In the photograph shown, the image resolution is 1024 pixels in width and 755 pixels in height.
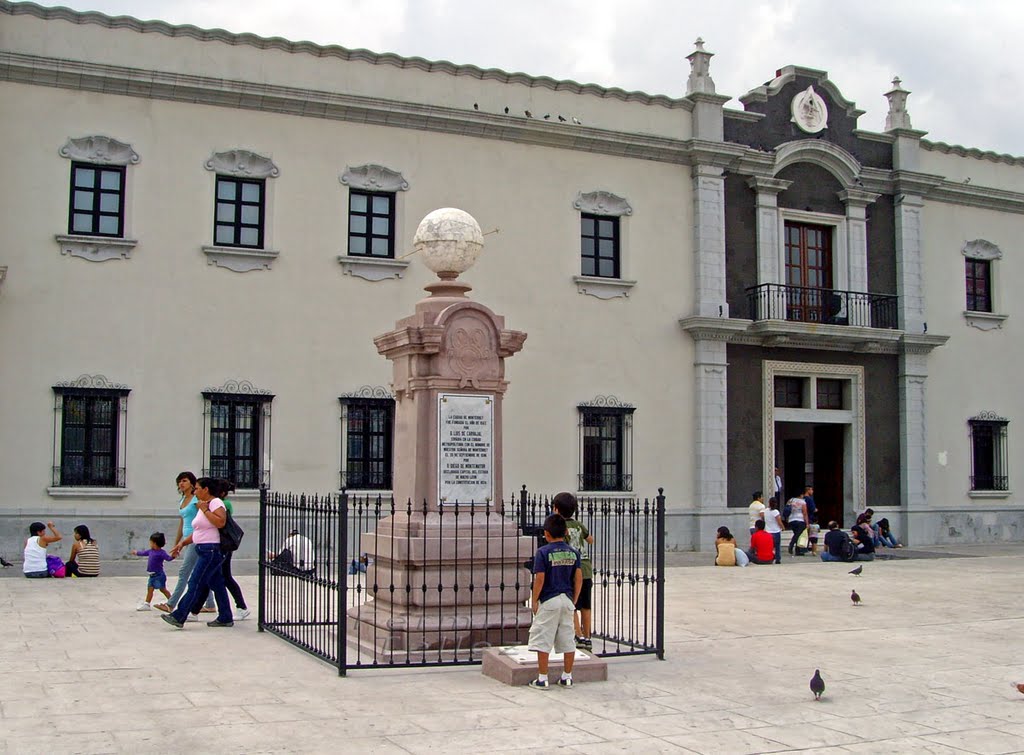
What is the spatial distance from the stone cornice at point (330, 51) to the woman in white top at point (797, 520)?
8.27 metres

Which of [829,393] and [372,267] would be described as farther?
[829,393]

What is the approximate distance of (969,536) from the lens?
2688cm

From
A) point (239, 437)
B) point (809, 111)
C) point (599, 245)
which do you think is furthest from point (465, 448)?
point (809, 111)

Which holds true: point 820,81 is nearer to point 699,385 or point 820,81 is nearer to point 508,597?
point 699,385

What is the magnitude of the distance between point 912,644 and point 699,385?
12.7 metres

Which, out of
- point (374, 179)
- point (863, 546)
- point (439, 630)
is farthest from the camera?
point (863, 546)

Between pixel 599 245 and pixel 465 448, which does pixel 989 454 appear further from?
pixel 465 448

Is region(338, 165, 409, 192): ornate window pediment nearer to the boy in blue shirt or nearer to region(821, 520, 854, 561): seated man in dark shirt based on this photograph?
region(821, 520, 854, 561): seated man in dark shirt

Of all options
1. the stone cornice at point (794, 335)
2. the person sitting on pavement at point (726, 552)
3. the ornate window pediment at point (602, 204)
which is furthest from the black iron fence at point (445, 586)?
the stone cornice at point (794, 335)

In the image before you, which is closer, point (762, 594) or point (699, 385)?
point (762, 594)

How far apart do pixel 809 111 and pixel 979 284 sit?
19.9ft

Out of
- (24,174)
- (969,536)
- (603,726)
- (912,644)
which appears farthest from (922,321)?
(603,726)

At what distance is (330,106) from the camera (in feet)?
69.2

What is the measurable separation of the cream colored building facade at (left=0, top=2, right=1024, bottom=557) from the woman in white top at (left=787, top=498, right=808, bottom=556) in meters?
1.10
